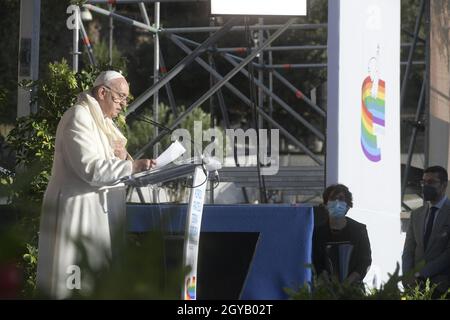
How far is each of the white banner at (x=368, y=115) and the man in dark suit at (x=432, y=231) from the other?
16cm

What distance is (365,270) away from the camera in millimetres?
5309

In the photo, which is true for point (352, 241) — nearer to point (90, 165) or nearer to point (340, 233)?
point (340, 233)

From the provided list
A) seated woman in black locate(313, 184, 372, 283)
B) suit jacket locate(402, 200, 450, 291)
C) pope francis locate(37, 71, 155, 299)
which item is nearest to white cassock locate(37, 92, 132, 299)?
pope francis locate(37, 71, 155, 299)

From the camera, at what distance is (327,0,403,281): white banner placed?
6.05 metres

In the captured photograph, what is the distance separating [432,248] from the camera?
623 cm

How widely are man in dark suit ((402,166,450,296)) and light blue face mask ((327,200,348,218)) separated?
88cm

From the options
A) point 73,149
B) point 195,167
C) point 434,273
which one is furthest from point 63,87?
point 434,273

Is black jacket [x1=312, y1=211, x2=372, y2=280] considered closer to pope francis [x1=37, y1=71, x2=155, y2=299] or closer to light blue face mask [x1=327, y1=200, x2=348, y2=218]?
light blue face mask [x1=327, y1=200, x2=348, y2=218]

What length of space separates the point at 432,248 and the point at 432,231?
11 cm

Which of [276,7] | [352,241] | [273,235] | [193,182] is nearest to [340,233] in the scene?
[352,241]

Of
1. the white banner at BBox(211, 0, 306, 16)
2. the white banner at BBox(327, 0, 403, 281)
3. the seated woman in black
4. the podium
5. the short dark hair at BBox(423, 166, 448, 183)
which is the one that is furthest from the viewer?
the white banner at BBox(211, 0, 306, 16)

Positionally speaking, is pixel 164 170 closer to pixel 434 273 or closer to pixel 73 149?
pixel 73 149
